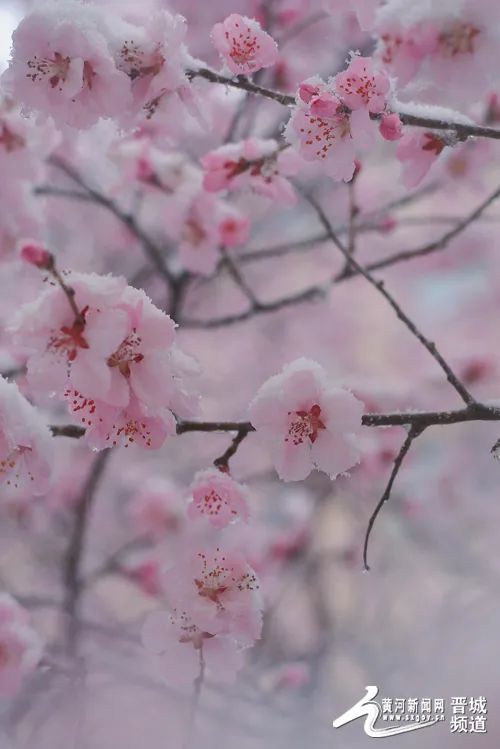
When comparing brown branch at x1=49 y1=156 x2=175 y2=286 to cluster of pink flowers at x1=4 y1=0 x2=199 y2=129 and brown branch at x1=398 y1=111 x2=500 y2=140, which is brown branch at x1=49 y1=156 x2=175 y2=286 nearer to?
cluster of pink flowers at x1=4 y1=0 x2=199 y2=129

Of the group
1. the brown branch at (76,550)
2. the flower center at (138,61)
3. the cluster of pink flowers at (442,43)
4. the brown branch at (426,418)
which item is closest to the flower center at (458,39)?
the cluster of pink flowers at (442,43)

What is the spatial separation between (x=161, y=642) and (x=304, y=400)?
16.4 inches

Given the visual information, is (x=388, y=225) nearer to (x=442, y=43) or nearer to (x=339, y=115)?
(x=442, y=43)

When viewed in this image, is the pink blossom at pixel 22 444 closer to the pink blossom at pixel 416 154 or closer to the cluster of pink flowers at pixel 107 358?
the cluster of pink flowers at pixel 107 358

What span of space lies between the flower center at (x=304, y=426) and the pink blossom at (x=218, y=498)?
4.2 inches

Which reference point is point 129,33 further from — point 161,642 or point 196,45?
point 196,45

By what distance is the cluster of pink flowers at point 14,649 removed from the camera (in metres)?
1.23

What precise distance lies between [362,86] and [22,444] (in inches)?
21.0

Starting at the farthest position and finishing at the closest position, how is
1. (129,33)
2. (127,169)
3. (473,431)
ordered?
(473,431) < (127,169) < (129,33)

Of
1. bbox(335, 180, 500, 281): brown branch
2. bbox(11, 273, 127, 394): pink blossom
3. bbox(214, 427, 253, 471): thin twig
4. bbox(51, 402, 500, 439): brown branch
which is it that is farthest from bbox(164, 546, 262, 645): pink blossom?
bbox(335, 180, 500, 281): brown branch

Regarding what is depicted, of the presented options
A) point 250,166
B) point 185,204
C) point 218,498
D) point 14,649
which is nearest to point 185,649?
point 218,498

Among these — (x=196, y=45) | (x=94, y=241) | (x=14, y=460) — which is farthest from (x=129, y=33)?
(x=94, y=241)

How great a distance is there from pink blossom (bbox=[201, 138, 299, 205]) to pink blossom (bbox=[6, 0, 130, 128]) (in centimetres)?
A: 28

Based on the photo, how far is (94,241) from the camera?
3.02 m
